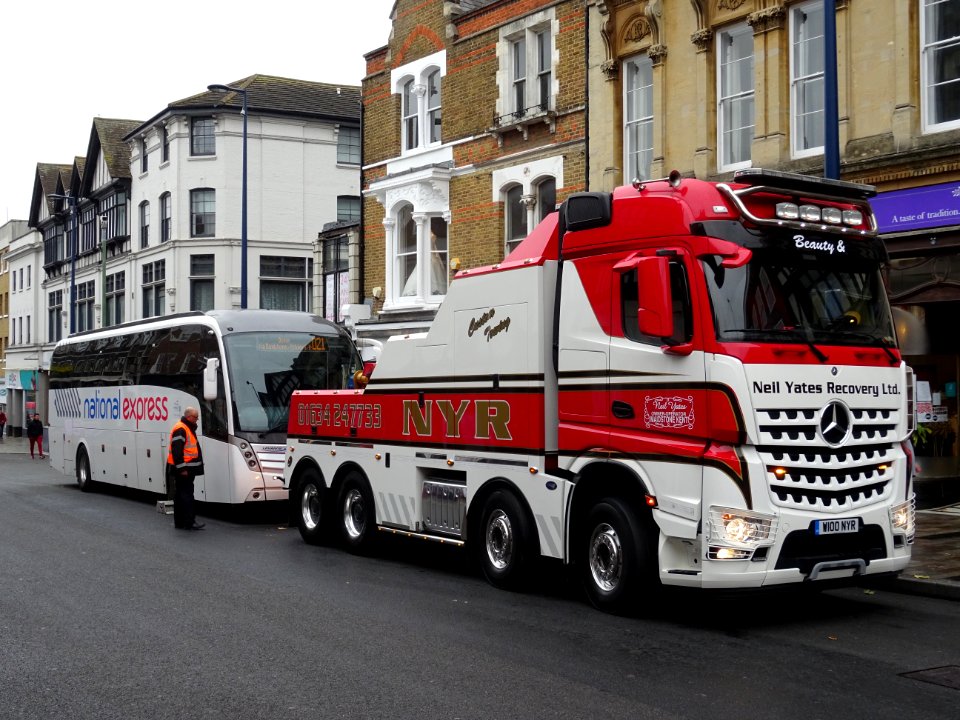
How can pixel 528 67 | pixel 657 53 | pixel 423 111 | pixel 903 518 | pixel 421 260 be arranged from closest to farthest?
1. pixel 903 518
2. pixel 657 53
3. pixel 528 67
4. pixel 421 260
5. pixel 423 111

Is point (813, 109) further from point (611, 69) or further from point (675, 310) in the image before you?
point (675, 310)

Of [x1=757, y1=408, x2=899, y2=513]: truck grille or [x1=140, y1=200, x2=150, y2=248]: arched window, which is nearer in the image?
[x1=757, y1=408, x2=899, y2=513]: truck grille

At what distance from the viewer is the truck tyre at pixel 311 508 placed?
1420 cm

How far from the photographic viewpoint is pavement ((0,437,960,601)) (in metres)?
10.1

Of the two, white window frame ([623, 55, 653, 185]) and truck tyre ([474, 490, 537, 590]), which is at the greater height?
white window frame ([623, 55, 653, 185])

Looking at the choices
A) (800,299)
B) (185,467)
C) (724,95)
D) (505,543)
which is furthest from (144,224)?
(800,299)

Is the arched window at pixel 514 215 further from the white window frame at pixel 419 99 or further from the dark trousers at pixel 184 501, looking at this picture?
the dark trousers at pixel 184 501

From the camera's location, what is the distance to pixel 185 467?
16.5 m

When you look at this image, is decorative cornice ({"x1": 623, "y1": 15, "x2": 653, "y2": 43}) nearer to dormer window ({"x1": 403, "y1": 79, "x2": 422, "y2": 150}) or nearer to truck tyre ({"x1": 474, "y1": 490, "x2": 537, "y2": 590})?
dormer window ({"x1": 403, "y1": 79, "x2": 422, "y2": 150})

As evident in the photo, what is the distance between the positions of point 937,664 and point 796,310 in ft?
9.09

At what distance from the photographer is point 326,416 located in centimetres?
1403

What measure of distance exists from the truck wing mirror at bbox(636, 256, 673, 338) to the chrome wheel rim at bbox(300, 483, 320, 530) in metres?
Result: 6.79

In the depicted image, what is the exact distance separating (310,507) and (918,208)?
9002 mm

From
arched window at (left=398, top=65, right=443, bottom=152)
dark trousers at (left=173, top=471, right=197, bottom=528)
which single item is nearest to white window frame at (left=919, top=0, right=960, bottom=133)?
dark trousers at (left=173, top=471, right=197, bottom=528)
